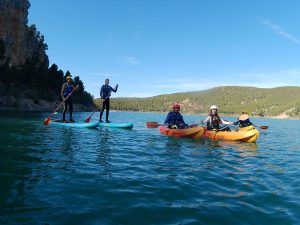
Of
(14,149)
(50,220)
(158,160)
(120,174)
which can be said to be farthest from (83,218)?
(14,149)

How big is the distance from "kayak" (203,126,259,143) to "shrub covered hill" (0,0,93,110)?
194ft

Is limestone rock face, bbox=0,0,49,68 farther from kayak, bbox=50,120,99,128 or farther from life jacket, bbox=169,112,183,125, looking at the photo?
life jacket, bbox=169,112,183,125

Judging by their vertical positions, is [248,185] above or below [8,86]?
below

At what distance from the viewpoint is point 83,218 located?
6.17 meters

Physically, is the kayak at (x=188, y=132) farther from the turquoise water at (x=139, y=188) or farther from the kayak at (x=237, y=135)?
the turquoise water at (x=139, y=188)

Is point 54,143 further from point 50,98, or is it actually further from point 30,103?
point 50,98

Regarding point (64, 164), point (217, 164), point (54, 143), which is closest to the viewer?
point (64, 164)

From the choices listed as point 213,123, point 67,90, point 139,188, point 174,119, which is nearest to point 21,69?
point 67,90

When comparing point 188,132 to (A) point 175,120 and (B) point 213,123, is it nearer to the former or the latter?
(B) point 213,123

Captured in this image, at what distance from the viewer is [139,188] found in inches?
337

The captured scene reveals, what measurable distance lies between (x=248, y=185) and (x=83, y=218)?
5272 millimetres

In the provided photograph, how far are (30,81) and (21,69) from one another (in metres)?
4.20

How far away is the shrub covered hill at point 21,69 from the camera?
80.9 m

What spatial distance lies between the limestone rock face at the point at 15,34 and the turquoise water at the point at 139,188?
278 ft
